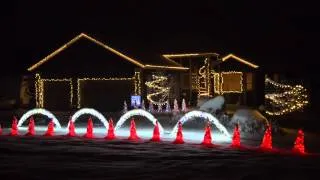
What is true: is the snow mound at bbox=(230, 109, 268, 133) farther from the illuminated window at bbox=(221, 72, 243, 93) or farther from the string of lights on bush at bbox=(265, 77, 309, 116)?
the illuminated window at bbox=(221, 72, 243, 93)

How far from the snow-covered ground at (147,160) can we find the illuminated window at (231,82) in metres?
28.8

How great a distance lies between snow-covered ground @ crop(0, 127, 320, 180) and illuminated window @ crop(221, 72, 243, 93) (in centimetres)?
2882

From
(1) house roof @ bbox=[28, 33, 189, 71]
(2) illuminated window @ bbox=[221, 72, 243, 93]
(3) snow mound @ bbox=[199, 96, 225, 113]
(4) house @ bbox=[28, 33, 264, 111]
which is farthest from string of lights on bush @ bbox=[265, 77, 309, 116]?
(3) snow mound @ bbox=[199, 96, 225, 113]

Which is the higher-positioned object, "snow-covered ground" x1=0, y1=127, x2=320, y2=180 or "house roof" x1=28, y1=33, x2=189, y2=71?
"house roof" x1=28, y1=33, x2=189, y2=71

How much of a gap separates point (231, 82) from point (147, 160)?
36.5 meters

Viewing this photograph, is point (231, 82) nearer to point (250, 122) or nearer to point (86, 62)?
point (86, 62)

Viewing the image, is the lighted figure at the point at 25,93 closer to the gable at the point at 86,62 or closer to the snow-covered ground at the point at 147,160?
the gable at the point at 86,62

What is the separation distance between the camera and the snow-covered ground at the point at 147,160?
46.7ft

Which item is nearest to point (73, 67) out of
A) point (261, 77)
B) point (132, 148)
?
point (261, 77)

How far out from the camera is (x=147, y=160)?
664 inches

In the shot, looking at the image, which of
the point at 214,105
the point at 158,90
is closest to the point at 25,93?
the point at 158,90

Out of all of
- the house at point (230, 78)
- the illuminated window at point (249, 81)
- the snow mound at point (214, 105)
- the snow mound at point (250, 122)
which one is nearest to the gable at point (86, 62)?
the house at point (230, 78)

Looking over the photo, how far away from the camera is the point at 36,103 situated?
45469 mm

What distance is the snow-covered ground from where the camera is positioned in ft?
46.7
